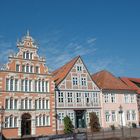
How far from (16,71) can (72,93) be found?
11073mm

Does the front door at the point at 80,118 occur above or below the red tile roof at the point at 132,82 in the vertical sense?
below

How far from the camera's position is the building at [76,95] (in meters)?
48.2

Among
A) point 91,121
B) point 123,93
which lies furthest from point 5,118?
point 123,93

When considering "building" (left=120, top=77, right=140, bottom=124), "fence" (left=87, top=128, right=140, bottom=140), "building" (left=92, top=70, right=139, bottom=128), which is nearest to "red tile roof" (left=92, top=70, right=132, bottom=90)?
"building" (left=92, top=70, right=139, bottom=128)

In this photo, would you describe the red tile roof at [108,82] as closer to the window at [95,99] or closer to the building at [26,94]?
the window at [95,99]

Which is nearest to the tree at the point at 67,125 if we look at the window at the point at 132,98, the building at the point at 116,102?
the building at the point at 116,102

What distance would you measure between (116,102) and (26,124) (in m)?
19.2

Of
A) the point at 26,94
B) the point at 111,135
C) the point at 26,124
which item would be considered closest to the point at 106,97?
the point at 111,135

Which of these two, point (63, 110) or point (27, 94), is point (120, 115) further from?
point (27, 94)

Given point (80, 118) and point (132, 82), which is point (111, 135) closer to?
point (80, 118)

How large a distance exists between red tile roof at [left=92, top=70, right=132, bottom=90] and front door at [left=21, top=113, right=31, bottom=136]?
52.9ft

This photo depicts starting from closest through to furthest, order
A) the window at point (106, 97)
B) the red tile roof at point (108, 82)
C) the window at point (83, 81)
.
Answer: the window at point (83, 81), the window at point (106, 97), the red tile roof at point (108, 82)

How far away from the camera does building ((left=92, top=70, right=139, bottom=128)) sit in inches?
2092

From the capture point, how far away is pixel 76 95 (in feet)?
164
